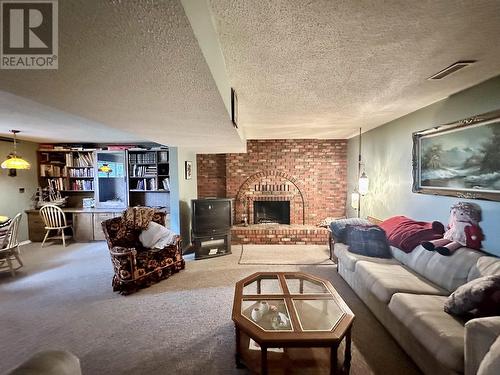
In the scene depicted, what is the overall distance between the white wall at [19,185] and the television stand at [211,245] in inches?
150

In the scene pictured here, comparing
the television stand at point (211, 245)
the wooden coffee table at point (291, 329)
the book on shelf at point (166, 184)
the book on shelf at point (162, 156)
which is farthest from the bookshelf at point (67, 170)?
the wooden coffee table at point (291, 329)

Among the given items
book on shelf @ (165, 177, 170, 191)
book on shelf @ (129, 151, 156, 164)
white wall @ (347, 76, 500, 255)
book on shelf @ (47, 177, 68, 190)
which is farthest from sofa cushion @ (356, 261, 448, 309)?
book on shelf @ (47, 177, 68, 190)

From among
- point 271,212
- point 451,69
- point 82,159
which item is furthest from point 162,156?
point 451,69

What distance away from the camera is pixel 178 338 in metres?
2.03

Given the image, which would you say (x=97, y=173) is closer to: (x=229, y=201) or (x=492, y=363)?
(x=229, y=201)

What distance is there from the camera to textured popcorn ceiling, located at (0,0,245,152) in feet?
2.67

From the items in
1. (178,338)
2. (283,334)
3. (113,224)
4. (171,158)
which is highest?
(171,158)

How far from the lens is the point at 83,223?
5027 millimetres

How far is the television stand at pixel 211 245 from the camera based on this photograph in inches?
160

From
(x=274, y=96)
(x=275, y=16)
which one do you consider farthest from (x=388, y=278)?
(x=275, y=16)

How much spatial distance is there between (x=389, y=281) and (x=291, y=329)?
120 cm

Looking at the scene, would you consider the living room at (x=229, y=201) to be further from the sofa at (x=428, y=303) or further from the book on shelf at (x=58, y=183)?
the book on shelf at (x=58, y=183)

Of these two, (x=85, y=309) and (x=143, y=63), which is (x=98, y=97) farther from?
(x=85, y=309)

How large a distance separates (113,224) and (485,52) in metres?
4.11
